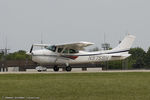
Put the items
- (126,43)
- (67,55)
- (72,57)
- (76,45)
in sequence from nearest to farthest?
(76,45) → (67,55) → (72,57) → (126,43)

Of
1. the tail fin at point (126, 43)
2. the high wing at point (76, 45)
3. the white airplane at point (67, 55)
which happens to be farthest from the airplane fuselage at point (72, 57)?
the high wing at point (76, 45)

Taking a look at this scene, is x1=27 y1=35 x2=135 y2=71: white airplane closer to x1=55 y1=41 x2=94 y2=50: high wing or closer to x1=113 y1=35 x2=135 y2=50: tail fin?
x1=55 y1=41 x2=94 y2=50: high wing

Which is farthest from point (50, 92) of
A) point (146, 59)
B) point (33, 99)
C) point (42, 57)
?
point (146, 59)

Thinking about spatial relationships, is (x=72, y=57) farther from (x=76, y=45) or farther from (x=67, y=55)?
(x=76, y=45)

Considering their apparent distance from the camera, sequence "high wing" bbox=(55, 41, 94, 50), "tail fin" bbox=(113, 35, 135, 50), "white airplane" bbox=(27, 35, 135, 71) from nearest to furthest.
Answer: "high wing" bbox=(55, 41, 94, 50)
"white airplane" bbox=(27, 35, 135, 71)
"tail fin" bbox=(113, 35, 135, 50)

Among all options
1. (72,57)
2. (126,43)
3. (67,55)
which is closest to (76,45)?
(67,55)

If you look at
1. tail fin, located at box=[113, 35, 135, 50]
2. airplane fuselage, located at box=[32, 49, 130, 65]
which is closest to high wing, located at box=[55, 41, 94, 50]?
airplane fuselage, located at box=[32, 49, 130, 65]

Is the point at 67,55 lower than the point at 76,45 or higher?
lower

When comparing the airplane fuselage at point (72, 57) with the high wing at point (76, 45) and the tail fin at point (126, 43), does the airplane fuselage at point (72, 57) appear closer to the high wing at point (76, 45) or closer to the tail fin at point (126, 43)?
the tail fin at point (126, 43)

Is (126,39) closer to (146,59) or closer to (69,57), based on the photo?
(69,57)

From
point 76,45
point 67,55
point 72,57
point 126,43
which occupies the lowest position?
point 72,57

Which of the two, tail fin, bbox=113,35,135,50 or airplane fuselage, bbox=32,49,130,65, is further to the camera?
tail fin, bbox=113,35,135,50

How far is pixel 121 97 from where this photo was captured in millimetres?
12297

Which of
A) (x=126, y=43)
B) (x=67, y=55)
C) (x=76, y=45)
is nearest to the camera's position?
(x=76, y=45)
